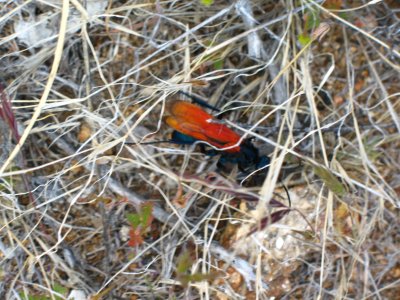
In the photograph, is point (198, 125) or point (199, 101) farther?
point (199, 101)

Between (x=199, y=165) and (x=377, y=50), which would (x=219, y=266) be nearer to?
(x=199, y=165)

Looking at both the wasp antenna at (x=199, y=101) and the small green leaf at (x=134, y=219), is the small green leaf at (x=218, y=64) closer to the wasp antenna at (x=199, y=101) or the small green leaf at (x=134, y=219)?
the wasp antenna at (x=199, y=101)

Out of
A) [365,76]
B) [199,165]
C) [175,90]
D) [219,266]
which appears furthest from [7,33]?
[365,76]

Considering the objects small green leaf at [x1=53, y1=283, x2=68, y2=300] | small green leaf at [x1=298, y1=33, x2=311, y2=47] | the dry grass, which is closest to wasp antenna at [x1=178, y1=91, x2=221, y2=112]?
the dry grass

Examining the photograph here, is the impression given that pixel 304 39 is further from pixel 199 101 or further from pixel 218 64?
pixel 199 101

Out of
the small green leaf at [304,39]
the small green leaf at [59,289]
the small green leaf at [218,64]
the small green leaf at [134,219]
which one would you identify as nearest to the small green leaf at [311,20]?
the small green leaf at [304,39]

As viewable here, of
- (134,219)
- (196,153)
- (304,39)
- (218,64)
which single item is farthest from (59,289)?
(304,39)
